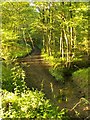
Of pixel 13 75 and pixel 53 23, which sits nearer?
pixel 13 75

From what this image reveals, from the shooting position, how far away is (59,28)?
3518 millimetres

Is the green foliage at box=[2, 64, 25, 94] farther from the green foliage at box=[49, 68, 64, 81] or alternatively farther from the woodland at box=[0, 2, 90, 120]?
the green foliage at box=[49, 68, 64, 81]

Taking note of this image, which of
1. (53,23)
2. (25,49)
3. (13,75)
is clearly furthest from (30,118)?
(53,23)

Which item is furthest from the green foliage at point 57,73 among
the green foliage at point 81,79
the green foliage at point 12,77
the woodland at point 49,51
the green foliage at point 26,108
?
the green foliage at point 26,108

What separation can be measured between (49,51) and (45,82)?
43 centimetres

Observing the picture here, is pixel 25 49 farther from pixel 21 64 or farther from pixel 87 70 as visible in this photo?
pixel 87 70

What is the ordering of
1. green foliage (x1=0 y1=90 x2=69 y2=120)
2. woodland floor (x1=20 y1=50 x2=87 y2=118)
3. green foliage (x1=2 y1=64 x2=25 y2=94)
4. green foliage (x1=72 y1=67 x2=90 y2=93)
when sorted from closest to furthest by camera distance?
green foliage (x1=0 y1=90 x2=69 y2=120) < green foliage (x1=2 y1=64 x2=25 y2=94) < woodland floor (x1=20 y1=50 x2=87 y2=118) < green foliage (x1=72 y1=67 x2=90 y2=93)

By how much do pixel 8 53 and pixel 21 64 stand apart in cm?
24

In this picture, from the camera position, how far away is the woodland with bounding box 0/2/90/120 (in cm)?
325

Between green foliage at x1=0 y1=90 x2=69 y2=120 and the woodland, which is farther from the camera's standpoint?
the woodland

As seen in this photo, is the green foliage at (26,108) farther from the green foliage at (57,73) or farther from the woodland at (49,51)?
the green foliage at (57,73)

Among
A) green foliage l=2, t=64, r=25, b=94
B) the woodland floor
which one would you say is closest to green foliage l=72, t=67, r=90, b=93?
the woodland floor

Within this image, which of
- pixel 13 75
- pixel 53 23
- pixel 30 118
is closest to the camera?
pixel 30 118

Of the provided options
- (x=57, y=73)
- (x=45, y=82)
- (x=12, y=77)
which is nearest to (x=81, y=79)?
(x=57, y=73)
